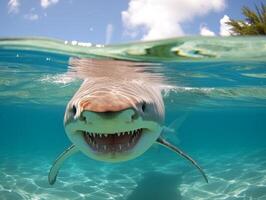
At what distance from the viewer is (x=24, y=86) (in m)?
23.2


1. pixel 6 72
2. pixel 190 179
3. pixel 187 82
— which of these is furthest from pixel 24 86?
pixel 190 179

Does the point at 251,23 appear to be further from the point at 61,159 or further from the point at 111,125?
the point at 111,125

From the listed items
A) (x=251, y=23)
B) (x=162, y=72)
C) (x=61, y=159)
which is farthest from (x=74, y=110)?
(x=162, y=72)

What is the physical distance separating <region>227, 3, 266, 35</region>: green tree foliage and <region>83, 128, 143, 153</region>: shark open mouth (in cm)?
989

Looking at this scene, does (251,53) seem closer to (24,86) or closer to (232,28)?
(232,28)

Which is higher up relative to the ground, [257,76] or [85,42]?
[85,42]

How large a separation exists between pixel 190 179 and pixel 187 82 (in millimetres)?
6252

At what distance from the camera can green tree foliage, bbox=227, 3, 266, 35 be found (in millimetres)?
12611

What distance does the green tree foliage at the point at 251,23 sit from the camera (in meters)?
12.6

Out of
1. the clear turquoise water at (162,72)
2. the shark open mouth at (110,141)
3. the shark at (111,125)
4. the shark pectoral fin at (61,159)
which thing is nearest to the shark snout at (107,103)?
the shark at (111,125)

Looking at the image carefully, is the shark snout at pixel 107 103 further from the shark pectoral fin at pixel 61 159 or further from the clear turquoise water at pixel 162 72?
the clear turquoise water at pixel 162 72

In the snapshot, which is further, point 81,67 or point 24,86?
point 24,86

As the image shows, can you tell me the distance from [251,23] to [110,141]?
10.9m

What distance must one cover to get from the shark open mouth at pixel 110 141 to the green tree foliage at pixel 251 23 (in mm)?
9885
